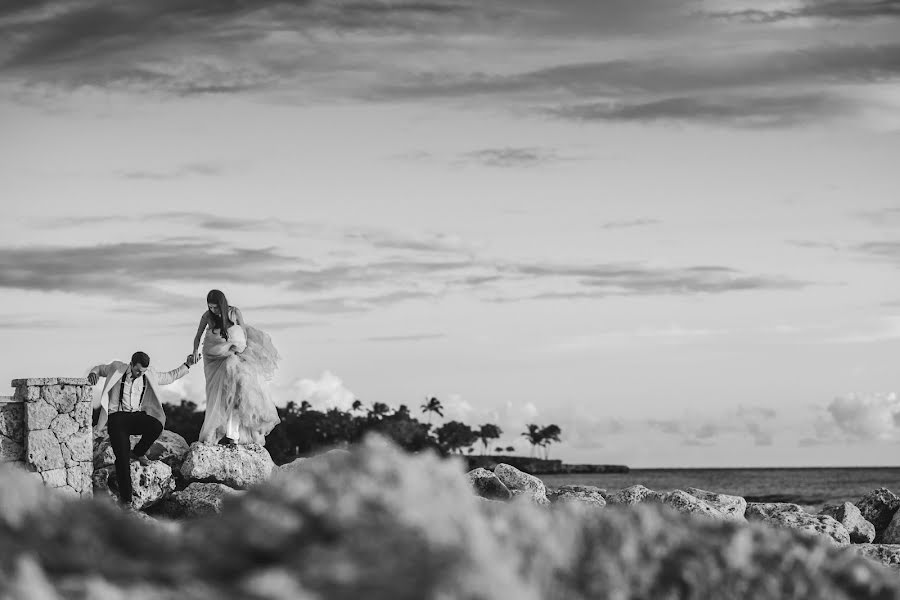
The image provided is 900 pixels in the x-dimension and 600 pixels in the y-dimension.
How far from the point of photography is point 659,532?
3465 mm

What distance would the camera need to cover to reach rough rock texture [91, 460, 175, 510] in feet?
53.0

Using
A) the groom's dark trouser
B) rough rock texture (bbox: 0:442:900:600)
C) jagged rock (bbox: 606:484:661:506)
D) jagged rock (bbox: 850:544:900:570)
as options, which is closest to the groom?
the groom's dark trouser

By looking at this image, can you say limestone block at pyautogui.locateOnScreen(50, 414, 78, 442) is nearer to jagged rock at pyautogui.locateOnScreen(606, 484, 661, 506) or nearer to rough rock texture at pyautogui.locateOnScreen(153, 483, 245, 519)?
rough rock texture at pyautogui.locateOnScreen(153, 483, 245, 519)

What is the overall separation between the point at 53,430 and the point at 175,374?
2307 mm

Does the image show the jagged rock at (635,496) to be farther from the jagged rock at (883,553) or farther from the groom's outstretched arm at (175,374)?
the groom's outstretched arm at (175,374)

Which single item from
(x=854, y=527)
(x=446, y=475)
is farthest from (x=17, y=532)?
(x=854, y=527)

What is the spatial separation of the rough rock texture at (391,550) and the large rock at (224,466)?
13.9 m

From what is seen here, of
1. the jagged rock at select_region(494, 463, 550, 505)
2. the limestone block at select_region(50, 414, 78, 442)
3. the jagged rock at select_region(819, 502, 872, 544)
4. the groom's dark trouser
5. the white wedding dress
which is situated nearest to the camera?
the limestone block at select_region(50, 414, 78, 442)

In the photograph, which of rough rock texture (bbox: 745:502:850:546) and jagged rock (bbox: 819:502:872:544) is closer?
rough rock texture (bbox: 745:502:850:546)

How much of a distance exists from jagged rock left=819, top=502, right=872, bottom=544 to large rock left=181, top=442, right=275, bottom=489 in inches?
366

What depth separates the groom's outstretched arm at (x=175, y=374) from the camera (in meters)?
16.8

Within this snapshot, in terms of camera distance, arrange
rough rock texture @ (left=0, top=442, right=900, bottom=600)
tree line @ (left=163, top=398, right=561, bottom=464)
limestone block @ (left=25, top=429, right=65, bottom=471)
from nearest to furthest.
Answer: rough rock texture @ (left=0, top=442, right=900, bottom=600) < limestone block @ (left=25, top=429, right=65, bottom=471) < tree line @ (left=163, top=398, right=561, bottom=464)

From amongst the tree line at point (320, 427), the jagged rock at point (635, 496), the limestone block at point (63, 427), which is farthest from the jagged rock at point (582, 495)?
the tree line at point (320, 427)

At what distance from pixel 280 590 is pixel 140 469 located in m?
14.5
